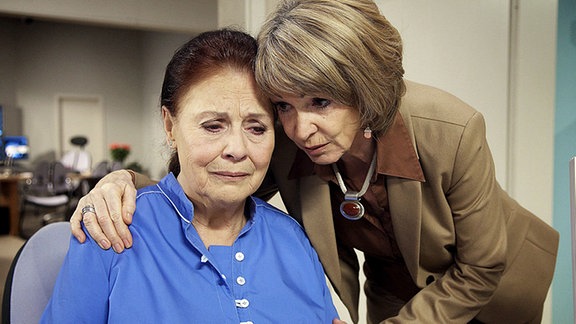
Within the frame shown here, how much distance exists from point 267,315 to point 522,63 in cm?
204

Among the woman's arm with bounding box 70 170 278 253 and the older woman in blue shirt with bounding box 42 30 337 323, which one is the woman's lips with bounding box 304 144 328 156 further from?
the woman's arm with bounding box 70 170 278 253

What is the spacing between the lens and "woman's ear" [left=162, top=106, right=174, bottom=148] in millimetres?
1304

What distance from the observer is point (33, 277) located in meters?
1.26

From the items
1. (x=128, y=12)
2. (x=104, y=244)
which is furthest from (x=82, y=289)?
(x=128, y=12)

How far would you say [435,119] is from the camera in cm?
134

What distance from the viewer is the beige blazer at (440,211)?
133 centimetres

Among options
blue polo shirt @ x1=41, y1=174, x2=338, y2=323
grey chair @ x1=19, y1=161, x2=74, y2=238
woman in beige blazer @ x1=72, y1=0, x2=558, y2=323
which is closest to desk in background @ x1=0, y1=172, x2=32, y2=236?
grey chair @ x1=19, y1=161, x2=74, y2=238

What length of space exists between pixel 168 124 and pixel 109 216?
0.28 m

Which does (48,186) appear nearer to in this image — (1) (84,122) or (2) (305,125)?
(1) (84,122)

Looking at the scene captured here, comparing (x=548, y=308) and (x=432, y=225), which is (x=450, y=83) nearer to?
(x=548, y=308)

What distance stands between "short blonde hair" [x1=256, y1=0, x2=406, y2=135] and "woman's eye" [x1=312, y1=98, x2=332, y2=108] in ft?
0.08

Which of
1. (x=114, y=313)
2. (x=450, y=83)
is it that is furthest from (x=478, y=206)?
(x=450, y=83)

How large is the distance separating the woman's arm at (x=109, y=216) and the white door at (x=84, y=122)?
35.2 feet

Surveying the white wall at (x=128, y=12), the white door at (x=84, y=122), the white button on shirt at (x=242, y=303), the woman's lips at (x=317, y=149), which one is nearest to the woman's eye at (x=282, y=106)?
the woman's lips at (x=317, y=149)
